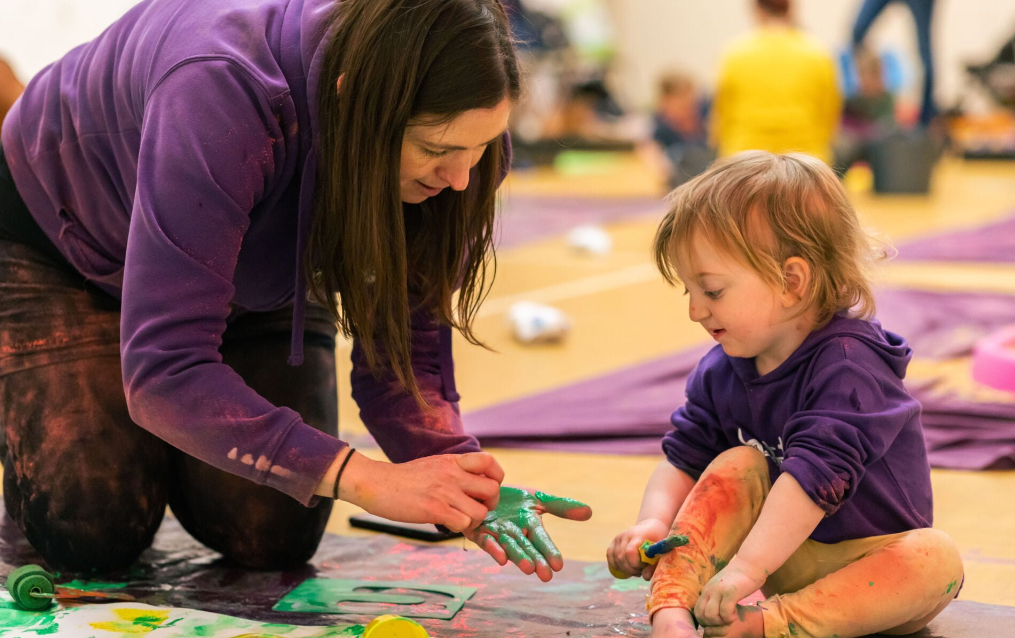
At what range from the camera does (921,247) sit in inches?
166

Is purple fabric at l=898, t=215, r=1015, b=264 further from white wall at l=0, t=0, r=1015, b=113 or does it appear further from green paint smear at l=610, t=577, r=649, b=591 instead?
white wall at l=0, t=0, r=1015, b=113

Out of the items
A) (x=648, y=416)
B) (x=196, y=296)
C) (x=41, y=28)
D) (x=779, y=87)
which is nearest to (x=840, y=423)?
(x=196, y=296)

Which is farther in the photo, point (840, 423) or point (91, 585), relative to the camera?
point (91, 585)

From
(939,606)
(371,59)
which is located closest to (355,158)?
(371,59)

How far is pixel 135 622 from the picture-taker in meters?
1.32

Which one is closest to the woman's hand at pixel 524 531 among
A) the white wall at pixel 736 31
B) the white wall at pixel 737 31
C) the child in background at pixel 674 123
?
the child in background at pixel 674 123

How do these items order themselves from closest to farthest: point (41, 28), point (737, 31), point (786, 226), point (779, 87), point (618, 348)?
point (786, 226) → point (618, 348) → point (41, 28) → point (779, 87) → point (737, 31)

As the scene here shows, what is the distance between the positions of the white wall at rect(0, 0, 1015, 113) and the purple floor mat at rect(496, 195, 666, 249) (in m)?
2.70

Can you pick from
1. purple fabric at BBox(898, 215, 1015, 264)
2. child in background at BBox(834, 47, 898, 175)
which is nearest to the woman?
purple fabric at BBox(898, 215, 1015, 264)

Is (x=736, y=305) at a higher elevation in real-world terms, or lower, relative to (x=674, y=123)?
higher

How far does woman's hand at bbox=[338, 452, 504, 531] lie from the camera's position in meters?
1.19

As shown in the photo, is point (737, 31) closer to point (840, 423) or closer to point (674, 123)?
point (674, 123)

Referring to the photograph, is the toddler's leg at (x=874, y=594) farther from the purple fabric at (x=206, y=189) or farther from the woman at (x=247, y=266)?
Answer: the purple fabric at (x=206, y=189)

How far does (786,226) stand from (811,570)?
37cm
